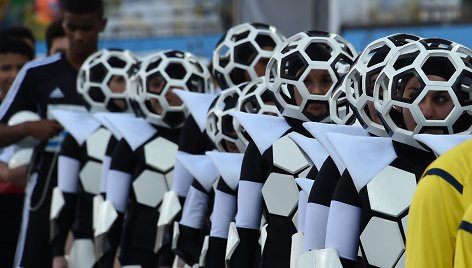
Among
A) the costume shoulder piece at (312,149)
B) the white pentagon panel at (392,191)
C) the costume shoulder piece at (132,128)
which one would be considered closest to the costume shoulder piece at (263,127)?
the costume shoulder piece at (312,149)

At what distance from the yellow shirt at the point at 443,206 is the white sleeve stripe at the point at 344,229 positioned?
1166 mm

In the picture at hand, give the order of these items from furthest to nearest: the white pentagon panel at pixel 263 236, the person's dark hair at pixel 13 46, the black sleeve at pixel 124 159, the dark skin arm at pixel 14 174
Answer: the person's dark hair at pixel 13 46, the dark skin arm at pixel 14 174, the black sleeve at pixel 124 159, the white pentagon panel at pixel 263 236

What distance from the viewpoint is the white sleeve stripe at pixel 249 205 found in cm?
641

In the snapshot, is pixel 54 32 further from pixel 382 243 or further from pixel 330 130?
pixel 382 243

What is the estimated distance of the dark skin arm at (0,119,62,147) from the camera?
934cm

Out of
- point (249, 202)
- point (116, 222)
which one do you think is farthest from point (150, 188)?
point (249, 202)

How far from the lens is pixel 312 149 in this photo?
5902 millimetres

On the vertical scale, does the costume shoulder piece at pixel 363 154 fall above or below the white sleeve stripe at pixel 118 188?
above

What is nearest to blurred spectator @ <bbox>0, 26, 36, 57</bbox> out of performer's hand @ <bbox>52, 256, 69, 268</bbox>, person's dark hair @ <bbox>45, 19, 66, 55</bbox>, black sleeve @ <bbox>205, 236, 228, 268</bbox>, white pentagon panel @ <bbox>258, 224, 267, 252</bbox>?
person's dark hair @ <bbox>45, 19, 66, 55</bbox>

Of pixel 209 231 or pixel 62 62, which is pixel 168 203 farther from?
pixel 62 62

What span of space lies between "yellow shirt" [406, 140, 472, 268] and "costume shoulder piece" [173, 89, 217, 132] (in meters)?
3.70

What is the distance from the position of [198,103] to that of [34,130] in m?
2.03

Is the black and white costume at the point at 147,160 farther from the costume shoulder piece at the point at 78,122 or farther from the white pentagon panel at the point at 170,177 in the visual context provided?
the costume shoulder piece at the point at 78,122

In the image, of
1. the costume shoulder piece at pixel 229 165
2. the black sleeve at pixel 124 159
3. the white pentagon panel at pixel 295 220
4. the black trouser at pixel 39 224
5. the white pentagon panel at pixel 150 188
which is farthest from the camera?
the black trouser at pixel 39 224
